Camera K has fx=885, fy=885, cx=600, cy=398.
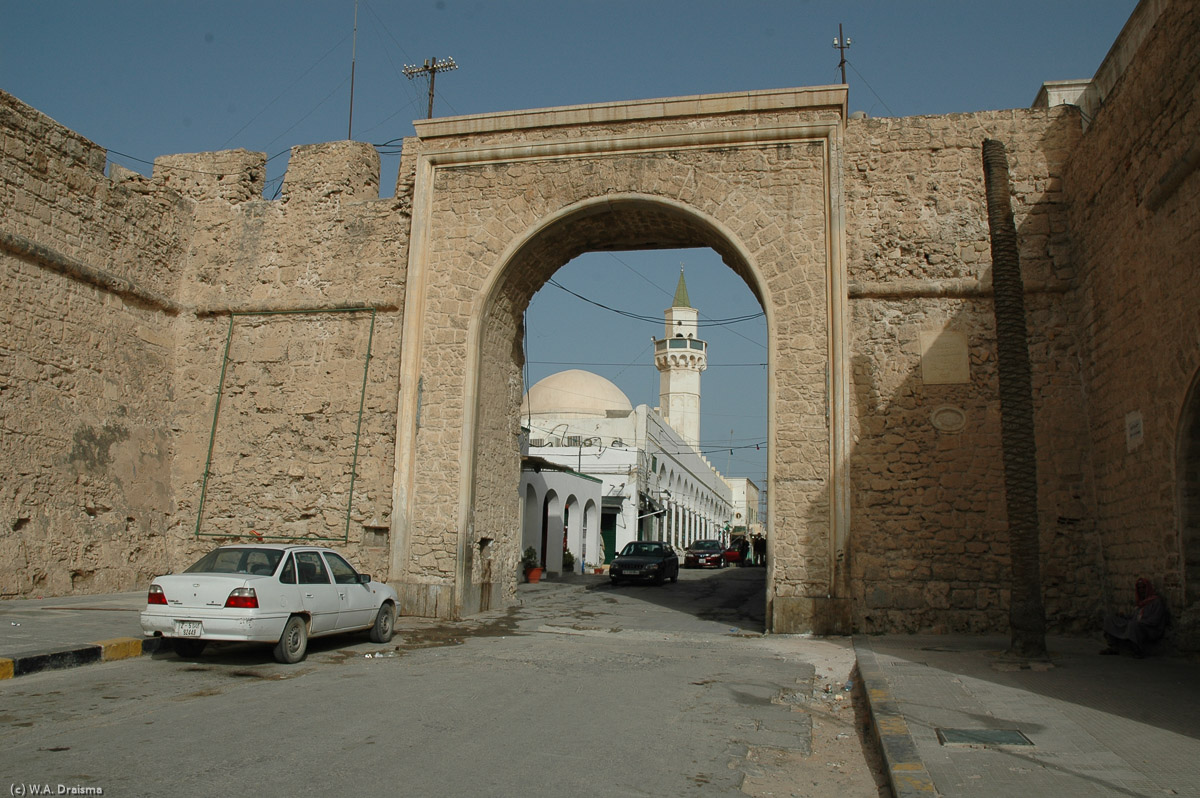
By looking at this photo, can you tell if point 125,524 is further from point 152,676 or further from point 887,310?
point 887,310

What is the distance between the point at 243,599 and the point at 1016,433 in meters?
7.74

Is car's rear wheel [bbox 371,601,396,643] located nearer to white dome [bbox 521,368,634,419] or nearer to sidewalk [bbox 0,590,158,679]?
sidewalk [bbox 0,590,158,679]

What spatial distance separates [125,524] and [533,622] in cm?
643

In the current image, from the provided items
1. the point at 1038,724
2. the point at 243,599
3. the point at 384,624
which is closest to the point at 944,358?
the point at 1038,724

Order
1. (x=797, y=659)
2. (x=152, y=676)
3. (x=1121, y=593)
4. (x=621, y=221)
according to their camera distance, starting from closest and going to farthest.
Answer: (x=152, y=676), (x=797, y=659), (x=1121, y=593), (x=621, y=221)

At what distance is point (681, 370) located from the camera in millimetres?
65000

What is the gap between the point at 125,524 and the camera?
1351 centimetres

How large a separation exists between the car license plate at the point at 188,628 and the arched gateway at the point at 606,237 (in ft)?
17.3

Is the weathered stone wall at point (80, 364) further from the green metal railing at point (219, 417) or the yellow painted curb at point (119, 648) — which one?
the yellow painted curb at point (119, 648)

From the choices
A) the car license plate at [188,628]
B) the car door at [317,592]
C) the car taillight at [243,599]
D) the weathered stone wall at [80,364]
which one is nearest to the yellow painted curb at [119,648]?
the car license plate at [188,628]

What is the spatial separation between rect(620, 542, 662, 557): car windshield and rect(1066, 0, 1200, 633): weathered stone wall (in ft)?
45.6

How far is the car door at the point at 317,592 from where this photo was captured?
28.9 ft

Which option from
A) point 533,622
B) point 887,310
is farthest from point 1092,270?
point 533,622

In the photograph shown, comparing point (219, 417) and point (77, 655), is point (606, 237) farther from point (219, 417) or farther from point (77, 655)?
point (77, 655)
